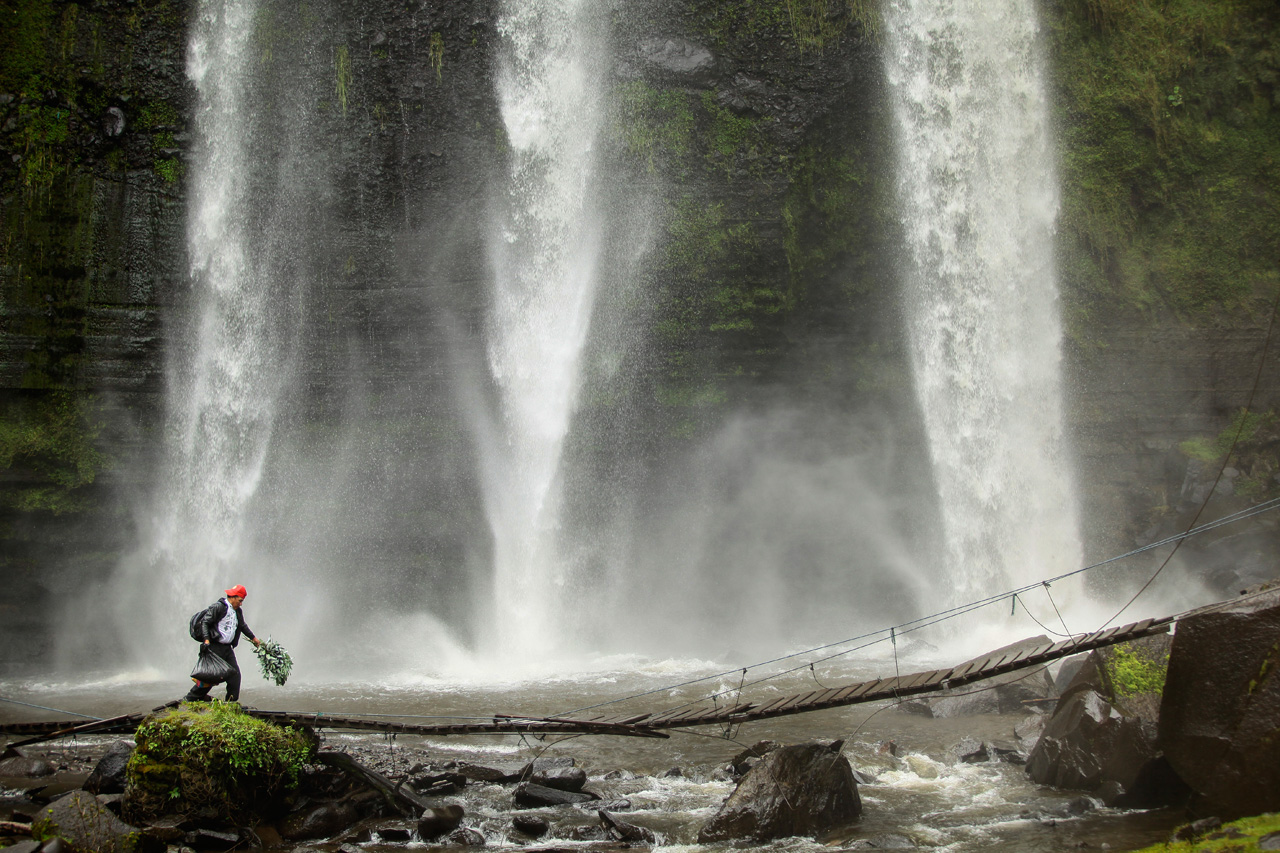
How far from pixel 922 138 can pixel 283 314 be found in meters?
13.5

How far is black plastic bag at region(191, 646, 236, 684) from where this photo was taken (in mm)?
7324

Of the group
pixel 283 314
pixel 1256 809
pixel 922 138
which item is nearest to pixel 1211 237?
pixel 922 138

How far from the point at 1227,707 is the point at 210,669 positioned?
302 inches

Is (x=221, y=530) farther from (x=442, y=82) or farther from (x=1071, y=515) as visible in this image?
(x=1071, y=515)

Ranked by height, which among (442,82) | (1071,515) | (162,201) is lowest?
(1071,515)

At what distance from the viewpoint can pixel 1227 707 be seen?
5688 millimetres

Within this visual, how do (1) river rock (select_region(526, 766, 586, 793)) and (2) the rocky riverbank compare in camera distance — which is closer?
(2) the rocky riverbank

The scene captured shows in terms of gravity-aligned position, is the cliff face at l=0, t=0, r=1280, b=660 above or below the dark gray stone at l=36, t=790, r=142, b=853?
above

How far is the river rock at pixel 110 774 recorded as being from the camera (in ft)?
23.9

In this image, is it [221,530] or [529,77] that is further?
[529,77]

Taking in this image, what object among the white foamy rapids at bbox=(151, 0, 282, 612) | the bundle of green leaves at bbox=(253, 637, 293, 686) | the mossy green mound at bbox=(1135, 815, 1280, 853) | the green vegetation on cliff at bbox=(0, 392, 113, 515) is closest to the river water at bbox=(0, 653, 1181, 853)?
the mossy green mound at bbox=(1135, 815, 1280, 853)

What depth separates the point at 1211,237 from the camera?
57.4 feet

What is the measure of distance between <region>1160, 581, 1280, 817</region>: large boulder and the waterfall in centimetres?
1062

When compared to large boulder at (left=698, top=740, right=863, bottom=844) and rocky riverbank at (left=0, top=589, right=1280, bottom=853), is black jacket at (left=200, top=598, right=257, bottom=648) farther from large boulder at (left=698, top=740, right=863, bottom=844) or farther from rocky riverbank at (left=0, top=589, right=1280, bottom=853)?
large boulder at (left=698, top=740, right=863, bottom=844)
